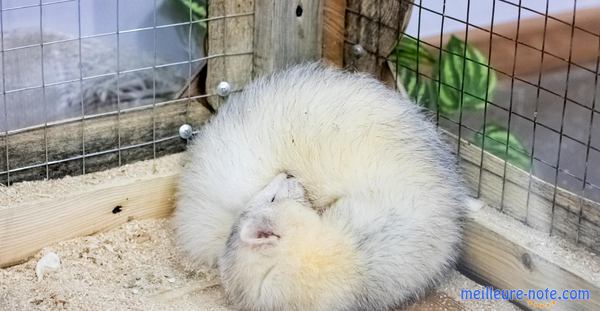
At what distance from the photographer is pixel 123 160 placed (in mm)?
3523

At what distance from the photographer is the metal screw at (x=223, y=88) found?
11.9 feet

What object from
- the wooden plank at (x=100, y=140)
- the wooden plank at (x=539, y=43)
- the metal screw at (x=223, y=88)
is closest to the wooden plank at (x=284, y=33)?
the metal screw at (x=223, y=88)

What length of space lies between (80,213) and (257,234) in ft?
2.44

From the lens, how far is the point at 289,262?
2.86 metres

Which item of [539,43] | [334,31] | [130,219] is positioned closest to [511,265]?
[334,31]

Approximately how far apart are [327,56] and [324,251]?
3.34 ft

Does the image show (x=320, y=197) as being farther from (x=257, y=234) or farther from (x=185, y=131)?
(x=185, y=131)

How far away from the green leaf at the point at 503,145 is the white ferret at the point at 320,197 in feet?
0.57

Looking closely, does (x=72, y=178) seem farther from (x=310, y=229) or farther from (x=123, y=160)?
(x=310, y=229)

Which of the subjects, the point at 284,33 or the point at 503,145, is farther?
the point at 284,33

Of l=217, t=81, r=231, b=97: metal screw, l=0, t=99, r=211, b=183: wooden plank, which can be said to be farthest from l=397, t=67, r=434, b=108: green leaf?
l=0, t=99, r=211, b=183: wooden plank

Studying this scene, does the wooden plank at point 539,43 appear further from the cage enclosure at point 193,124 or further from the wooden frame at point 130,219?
the wooden frame at point 130,219

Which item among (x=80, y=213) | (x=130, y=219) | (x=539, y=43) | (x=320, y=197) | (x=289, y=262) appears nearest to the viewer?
(x=289, y=262)

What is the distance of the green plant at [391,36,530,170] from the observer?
3482 mm
